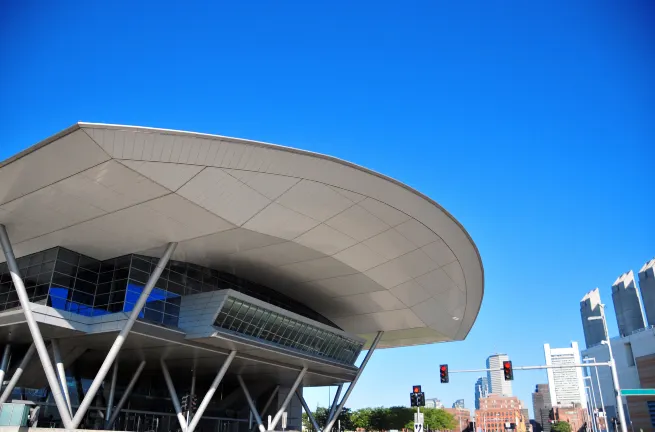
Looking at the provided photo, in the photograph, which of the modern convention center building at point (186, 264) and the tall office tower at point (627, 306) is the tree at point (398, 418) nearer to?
the modern convention center building at point (186, 264)

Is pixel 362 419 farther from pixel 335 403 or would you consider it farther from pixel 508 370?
pixel 508 370

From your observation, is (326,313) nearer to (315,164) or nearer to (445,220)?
(445,220)

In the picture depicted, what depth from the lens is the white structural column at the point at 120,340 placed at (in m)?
24.8

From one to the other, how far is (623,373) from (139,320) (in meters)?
125

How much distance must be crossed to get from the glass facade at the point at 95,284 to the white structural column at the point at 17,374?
107 inches

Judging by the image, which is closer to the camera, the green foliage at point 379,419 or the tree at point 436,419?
the green foliage at point 379,419

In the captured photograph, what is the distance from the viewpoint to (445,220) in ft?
95.9

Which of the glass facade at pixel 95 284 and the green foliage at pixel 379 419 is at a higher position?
the glass facade at pixel 95 284

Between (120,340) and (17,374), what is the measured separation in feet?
24.9

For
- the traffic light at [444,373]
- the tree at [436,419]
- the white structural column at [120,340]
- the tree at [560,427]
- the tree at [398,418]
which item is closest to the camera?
the white structural column at [120,340]

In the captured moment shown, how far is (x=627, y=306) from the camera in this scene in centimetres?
15225

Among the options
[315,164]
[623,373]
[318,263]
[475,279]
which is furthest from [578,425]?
[315,164]

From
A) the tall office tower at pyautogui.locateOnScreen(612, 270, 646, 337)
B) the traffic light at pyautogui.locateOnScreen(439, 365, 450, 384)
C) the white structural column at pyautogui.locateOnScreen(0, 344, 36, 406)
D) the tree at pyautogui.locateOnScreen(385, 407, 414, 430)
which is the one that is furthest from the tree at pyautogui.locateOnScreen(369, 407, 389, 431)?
the tall office tower at pyautogui.locateOnScreen(612, 270, 646, 337)

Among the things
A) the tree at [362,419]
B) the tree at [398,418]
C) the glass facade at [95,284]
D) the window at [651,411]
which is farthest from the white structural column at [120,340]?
the window at [651,411]
